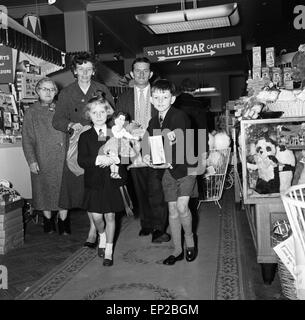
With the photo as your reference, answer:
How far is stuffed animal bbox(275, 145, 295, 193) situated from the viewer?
2.55 metres

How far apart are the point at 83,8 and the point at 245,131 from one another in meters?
5.65

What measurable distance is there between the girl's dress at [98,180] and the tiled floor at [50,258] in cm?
68

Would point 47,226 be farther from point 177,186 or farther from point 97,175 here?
point 177,186

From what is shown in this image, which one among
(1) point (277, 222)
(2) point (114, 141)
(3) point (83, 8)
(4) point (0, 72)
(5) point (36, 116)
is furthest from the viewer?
(3) point (83, 8)

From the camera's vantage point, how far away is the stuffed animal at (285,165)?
2550 mm

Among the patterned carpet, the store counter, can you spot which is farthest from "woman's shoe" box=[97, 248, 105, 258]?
the store counter

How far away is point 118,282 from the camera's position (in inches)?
104

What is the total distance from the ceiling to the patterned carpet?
13.6 feet

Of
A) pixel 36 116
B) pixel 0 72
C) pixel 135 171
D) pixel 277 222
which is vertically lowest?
pixel 277 222

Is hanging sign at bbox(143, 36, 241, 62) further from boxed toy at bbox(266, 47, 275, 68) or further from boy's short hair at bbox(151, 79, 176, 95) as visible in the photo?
boy's short hair at bbox(151, 79, 176, 95)
